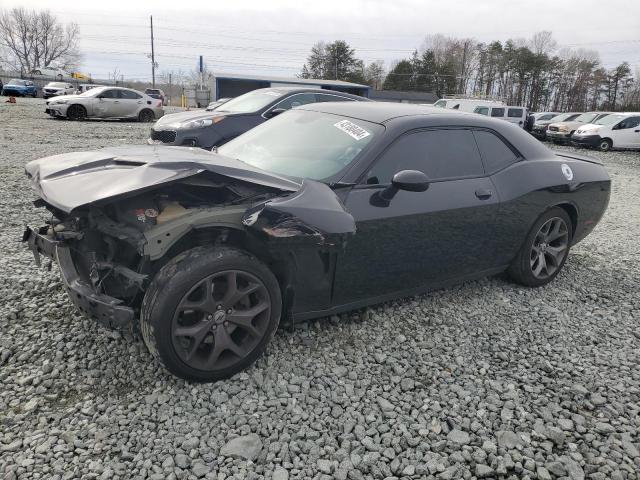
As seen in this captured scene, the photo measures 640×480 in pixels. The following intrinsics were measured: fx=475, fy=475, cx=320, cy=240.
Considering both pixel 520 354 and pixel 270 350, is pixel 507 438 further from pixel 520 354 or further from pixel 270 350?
pixel 270 350

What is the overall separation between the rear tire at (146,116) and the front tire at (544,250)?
727 inches

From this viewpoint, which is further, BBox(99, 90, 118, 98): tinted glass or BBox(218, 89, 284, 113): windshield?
BBox(99, 90, 118, 98): tinted glass

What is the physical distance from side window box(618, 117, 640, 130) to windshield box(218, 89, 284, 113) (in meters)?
16.5

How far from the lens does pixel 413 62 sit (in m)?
63.7

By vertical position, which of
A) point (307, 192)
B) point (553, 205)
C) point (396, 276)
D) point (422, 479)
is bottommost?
point (422, 479)

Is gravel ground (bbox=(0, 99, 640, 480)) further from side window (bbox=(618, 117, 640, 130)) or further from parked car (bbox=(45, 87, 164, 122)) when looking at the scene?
side window (bbox=(618, 117, 640, 130))

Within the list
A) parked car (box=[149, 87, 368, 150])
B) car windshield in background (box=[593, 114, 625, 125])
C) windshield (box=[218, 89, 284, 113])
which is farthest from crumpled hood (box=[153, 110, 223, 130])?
car windshield in background (box=[593, 114, 625, 125])

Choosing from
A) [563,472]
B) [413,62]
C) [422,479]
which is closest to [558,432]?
[563,472]

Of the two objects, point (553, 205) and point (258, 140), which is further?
point (553, 205)

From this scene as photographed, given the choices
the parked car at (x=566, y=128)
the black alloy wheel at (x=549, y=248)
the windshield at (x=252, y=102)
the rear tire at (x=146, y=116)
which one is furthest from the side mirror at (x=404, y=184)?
the parked car at (x=566, y=128)

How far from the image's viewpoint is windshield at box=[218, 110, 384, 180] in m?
2.98

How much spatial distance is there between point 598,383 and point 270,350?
1.93m

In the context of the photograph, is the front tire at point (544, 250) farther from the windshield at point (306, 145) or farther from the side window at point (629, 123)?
the side window at point (629, 123)

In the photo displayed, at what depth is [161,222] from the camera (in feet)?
7.82
